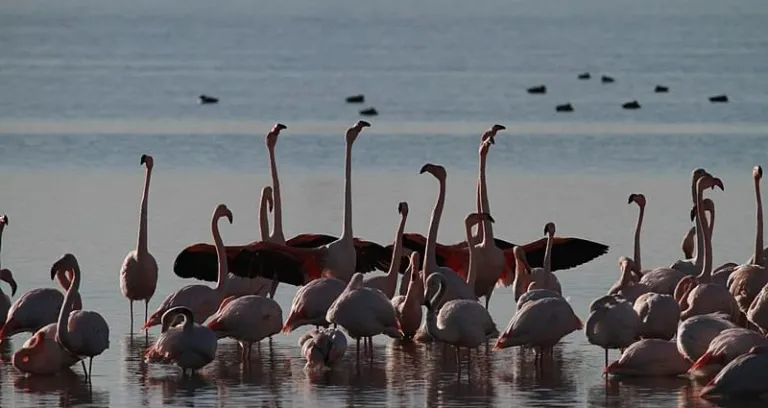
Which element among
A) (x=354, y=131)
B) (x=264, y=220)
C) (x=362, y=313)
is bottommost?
(x=362, y=313)

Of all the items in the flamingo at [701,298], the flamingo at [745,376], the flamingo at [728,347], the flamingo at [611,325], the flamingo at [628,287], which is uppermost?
the flamingo at [628,287]

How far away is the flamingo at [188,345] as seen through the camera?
1262cm

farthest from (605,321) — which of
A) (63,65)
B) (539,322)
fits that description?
(63,65)

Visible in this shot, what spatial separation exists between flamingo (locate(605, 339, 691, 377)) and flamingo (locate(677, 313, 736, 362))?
0.09 metres

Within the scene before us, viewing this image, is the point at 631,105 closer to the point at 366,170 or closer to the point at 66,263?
the point at 366,170

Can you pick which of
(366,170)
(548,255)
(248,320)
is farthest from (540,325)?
(366,170)

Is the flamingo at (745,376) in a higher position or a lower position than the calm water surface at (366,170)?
lower

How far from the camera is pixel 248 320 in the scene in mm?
13219

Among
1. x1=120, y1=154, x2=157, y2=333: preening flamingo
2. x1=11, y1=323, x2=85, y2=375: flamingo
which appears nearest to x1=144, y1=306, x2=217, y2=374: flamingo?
x1=11, y1=323, x2=85, y2=375: flamingo

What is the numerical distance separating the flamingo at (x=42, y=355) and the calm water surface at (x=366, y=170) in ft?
0.34

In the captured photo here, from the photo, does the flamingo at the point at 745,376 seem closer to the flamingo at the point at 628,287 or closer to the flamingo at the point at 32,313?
the flamingo at the point at 628,287

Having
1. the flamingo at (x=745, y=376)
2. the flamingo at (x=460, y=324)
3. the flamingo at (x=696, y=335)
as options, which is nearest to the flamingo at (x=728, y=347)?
the flamingo at (x=696, y=335)

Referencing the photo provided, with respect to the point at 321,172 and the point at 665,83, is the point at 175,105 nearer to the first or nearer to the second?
the point at 665,83

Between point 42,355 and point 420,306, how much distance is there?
3.07 meters
